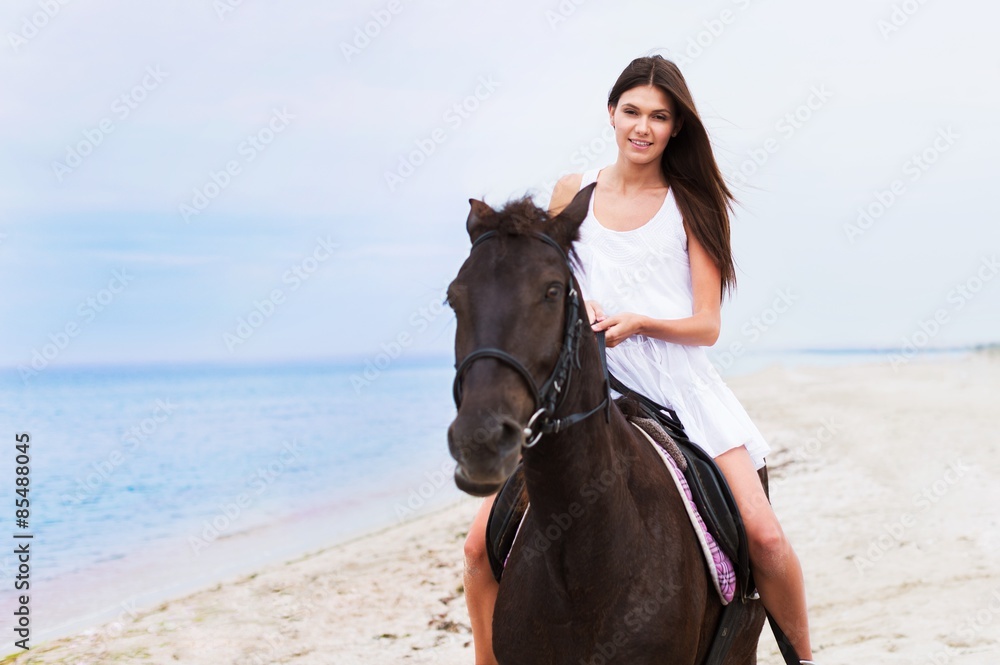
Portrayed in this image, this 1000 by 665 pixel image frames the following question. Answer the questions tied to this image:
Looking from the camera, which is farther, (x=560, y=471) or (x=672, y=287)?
(x=672, y=287)

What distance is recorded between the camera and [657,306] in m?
3.76

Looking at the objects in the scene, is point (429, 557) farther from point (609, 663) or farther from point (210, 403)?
point (210, 403)

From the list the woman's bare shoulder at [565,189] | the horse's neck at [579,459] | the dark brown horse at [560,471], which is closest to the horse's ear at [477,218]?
the dark brown horse at [560,471]

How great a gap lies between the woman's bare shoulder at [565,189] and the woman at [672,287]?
0.23 m

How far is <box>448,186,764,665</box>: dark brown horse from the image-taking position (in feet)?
7.44

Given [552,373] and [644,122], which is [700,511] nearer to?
[552,373]

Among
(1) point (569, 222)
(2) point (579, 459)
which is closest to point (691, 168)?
(1) point (569, 222)

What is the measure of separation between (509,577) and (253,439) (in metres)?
19.4

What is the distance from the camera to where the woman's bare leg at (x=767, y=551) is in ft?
11.3

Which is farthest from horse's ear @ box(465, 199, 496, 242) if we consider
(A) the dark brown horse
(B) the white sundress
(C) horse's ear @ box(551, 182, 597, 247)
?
(B) the white sundress

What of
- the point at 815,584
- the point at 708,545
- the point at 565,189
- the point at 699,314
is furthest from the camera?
the point at 815,584

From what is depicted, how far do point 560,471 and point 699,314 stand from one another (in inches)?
51.8

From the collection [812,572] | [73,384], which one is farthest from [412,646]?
[73,384]

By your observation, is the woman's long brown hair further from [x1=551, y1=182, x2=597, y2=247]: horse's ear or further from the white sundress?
[x1=551, y1=182, x2=597, y2=247]: horse's ear
